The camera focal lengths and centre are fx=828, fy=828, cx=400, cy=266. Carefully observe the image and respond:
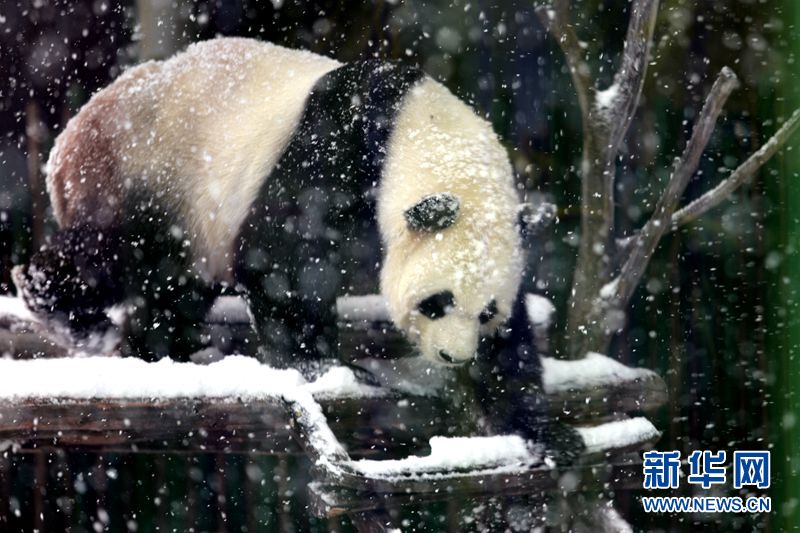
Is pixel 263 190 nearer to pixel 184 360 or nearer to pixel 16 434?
pixel 184 360

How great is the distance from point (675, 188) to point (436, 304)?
3.26 ft

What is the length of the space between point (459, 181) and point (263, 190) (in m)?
0.69

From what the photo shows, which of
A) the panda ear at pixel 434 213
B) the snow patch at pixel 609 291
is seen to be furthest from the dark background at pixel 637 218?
the panda ear at pixel 434 213

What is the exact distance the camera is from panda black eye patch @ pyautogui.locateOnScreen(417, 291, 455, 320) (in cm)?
224

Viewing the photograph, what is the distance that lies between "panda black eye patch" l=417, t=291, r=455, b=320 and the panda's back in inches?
33.7

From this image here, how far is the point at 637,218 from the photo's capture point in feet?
11.0

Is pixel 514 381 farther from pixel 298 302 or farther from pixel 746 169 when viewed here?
pixel 746 169

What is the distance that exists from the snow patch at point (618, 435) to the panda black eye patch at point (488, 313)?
38 centimetres

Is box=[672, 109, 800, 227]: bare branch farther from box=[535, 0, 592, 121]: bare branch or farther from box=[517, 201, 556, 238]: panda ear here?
box=[517, 201, 556, 238]: panda ear

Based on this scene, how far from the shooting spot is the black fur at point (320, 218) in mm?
2564

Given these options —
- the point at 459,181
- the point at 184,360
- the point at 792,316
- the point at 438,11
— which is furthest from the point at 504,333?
the point at 438,11

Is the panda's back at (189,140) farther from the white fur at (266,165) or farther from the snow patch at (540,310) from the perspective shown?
the snow patch at (540,310)

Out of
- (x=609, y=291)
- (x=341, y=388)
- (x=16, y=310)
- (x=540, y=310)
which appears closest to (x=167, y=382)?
(x=341, y=388)

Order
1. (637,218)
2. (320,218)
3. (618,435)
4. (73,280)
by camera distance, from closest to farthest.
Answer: (618,435), (320,218), (73,280), (637,218)
